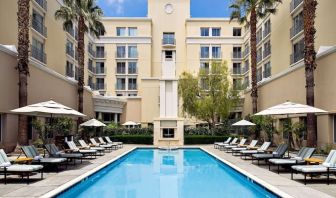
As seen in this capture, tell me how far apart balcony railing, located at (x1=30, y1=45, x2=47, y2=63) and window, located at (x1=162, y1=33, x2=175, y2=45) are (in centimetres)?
2445

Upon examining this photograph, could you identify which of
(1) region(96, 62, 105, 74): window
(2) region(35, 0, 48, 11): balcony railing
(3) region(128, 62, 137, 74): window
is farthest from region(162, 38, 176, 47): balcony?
(2) region(35, 0, 48, 11): balcony railing

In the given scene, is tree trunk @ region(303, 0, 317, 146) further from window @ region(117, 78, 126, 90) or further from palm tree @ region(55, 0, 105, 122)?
window @ region(117, 78, 126, 90)

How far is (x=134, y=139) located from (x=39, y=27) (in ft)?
44.2

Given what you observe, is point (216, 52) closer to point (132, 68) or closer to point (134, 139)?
point (132, 68)

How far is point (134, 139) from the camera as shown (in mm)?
36062

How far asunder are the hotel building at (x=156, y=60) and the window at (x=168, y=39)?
0.15m

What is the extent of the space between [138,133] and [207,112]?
750 centimetres

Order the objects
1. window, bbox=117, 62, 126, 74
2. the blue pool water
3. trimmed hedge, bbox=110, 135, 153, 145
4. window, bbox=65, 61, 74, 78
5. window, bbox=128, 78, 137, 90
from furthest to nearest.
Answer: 1. window, bbox=117, 62, 126, 74
2. window, bbox=128, 78, 137, 90
3. window, bbox=65, 61, 74, 78
4. trimmed hedge, bbox=110, 135, 153, 145
5. the blue pool water

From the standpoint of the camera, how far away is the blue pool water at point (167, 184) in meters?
11.6

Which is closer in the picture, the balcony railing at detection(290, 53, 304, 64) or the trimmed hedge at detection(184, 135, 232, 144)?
the balcony railing at detection(290, 53, 304, 64)

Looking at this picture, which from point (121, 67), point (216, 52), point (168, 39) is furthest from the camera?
point (168, 39)

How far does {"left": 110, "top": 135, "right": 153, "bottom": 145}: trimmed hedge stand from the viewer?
35.7 m

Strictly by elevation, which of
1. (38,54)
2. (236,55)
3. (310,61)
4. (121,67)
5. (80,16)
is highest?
(236,55)

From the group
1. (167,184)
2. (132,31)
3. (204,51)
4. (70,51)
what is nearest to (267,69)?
(204,51)
